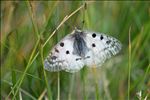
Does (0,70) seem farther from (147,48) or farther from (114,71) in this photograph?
(147,48)

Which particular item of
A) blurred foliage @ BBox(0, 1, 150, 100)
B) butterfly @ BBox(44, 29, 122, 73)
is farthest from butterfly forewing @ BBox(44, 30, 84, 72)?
blurred foliage @ BBox(0, 1, 150, 100)

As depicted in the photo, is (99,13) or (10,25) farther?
(99,13)

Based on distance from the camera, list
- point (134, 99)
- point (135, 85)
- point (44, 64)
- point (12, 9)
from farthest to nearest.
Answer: point (12, 9)
point (134, 99)
point (135, 85)
point (44, 64)

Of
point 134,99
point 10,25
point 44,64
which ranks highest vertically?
point 10,25

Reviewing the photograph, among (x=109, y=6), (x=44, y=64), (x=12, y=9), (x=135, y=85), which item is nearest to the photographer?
(x=44, y=64)

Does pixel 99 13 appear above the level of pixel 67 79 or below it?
above

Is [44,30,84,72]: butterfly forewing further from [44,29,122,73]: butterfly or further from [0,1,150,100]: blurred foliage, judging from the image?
[0,1,150,100]: blurred foliage

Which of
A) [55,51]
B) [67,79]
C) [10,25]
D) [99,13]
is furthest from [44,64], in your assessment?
[99,13]
